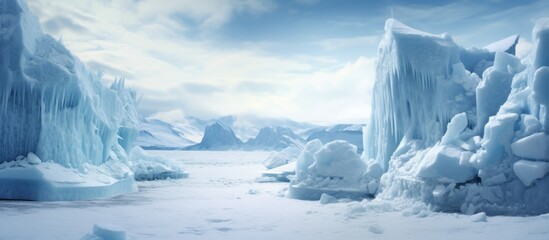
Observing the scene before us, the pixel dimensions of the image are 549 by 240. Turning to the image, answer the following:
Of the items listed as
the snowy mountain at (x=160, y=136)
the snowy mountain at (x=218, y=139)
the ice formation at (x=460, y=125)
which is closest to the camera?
the ice formation at (x=460, y=125)

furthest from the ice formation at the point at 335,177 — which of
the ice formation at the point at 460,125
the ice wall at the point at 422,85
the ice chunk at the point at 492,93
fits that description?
the ice chunk at the point at 492,93

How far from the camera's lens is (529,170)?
9633mm

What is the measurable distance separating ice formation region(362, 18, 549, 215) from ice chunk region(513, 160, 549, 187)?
0.02 m

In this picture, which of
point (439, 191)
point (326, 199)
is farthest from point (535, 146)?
point (326, 199)

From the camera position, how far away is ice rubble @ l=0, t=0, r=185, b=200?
547 inches

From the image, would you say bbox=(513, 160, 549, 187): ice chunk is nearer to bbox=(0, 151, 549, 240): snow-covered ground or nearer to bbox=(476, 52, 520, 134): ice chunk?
bbox=(0, 151, 549, 240): snow-covered ground

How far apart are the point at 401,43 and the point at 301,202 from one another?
623 centimetres

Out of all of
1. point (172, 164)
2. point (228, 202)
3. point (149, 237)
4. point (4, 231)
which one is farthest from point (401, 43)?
point (172, 164)

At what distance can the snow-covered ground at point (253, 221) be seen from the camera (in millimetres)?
8109

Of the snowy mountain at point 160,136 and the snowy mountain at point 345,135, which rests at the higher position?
the snowy mountain at point 160,136

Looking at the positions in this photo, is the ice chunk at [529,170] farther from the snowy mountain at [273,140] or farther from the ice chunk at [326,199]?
the snowy mountain at [273,140]

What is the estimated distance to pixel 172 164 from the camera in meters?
28.2

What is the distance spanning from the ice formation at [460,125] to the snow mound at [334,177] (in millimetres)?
546

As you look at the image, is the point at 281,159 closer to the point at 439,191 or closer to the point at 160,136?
the point at 439,191
